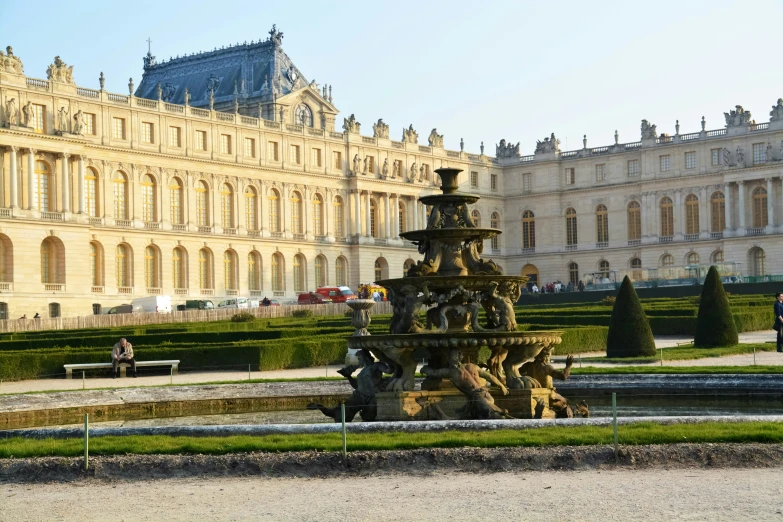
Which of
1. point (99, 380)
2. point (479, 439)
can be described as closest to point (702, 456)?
point (479, 439)

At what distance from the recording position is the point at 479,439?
510 inches

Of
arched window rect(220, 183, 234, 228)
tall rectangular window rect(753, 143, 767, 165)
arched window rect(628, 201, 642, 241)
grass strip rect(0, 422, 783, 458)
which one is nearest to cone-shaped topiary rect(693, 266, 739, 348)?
grass strip rect(0, 422, 783, 458)

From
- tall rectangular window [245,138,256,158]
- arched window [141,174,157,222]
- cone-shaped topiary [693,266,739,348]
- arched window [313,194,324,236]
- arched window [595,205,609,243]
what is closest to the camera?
cone-shaped topiary [693,266,739,348]

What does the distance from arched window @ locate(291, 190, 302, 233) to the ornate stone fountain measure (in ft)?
181

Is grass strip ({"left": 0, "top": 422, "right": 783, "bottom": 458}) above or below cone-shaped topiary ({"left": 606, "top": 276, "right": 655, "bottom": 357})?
below

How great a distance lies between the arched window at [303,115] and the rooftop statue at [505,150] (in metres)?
13.5

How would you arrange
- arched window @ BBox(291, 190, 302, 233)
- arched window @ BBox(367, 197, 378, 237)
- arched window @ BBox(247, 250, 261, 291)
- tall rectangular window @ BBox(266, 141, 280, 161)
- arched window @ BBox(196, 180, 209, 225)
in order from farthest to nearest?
1. arched window @ BBox(367, 197, 378, 237)
2. arched window @ BBox(291, 190, 302, 233)
3. tall rectangular window @ BBox(266, 141, 280, 161)
4. arched window @ BBox(247, 250, 261, 291)
5. arched window @ BBox(196, 180, 209, 225)

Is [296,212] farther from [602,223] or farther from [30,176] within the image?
[602,223]

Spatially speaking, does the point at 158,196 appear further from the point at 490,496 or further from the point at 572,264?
the point at 490,496

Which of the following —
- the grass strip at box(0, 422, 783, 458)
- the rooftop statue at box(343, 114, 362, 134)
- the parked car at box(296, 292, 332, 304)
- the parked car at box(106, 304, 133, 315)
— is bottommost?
the grass strip at box(0, 422, 783, 458)

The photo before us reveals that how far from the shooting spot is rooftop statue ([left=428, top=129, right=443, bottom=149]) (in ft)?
273

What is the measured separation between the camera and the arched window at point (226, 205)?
6812cm

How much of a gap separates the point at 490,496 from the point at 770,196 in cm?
6800

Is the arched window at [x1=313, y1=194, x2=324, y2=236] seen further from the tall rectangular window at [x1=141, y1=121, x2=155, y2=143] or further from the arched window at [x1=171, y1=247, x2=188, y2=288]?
the tall rectangular window at [x1=141, y1=121, x2=155, y2=143]
